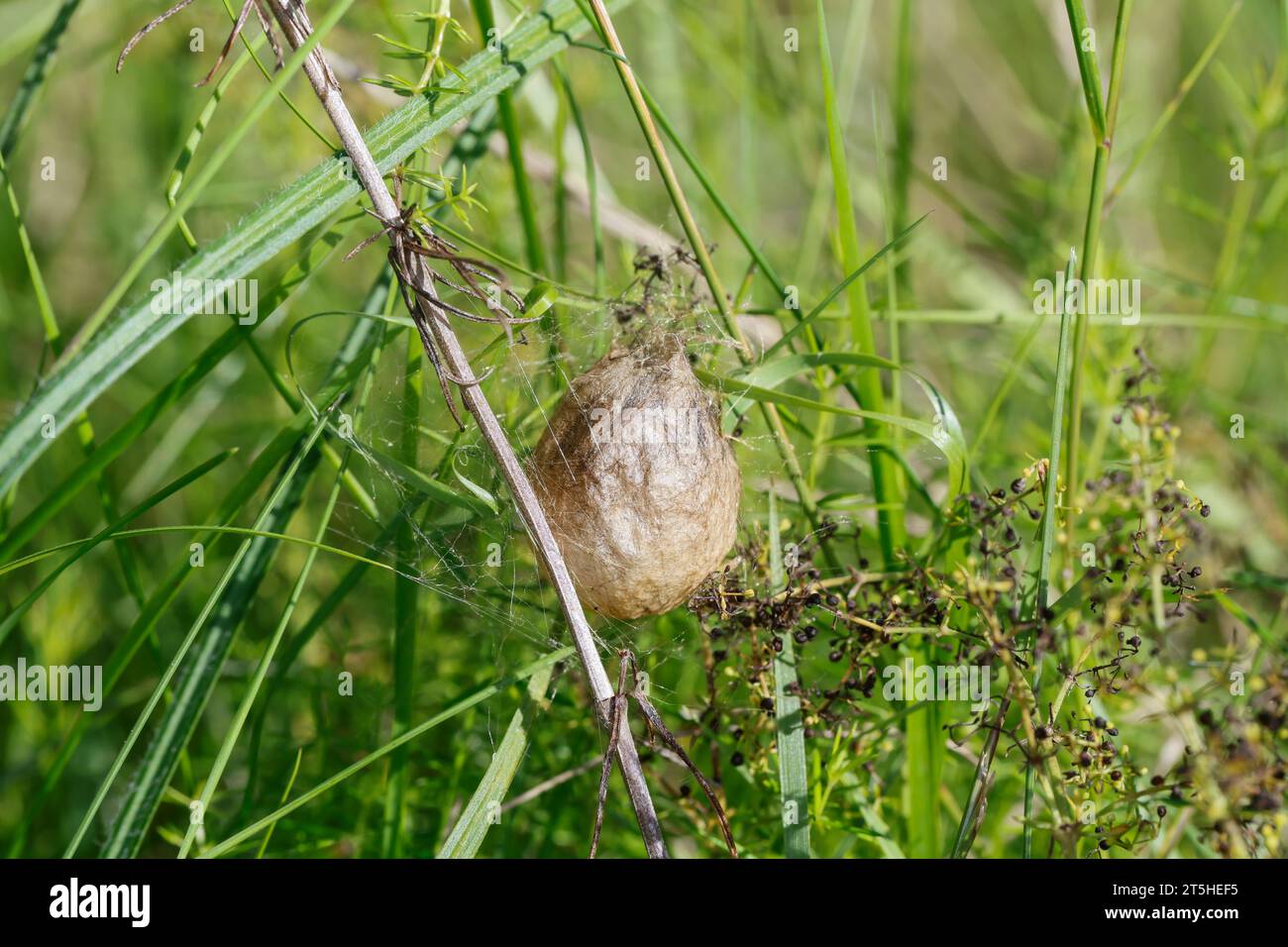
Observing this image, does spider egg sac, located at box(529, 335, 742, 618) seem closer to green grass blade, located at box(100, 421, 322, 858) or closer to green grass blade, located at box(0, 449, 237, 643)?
green grass blade, located at box(100, 421, 322, 858)

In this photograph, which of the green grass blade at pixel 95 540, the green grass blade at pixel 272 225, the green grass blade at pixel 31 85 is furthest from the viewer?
the green grass blade at pixel 31 85

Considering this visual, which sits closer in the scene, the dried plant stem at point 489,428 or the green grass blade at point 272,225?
the green grass blade at point 272,225

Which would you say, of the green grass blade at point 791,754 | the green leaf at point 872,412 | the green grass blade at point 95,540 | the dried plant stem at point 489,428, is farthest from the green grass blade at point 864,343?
the green grass blade at point 95,540

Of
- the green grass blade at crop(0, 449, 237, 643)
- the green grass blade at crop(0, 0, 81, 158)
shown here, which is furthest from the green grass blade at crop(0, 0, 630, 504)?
the green grass blade at crop(0, 0, 81, 158)

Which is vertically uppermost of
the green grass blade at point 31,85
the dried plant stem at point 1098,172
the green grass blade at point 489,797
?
the green grass blade at point 31,85

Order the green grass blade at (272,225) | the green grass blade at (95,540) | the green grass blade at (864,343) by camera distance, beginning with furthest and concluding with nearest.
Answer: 1. the green grass blade at (864,343)
2. the green grass blade at (95,540)
3. the green grass blade at (272,225)

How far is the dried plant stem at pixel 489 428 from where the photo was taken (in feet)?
5.05

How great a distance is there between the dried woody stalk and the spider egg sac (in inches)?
2.4

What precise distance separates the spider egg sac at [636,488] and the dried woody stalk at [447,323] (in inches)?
2.4

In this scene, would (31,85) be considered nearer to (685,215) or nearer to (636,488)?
(685,215)

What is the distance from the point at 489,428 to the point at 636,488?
0.82ft

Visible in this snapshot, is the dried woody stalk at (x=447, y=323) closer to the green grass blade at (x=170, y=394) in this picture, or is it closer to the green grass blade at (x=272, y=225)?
the green grass blade at (x=272, y=225)
